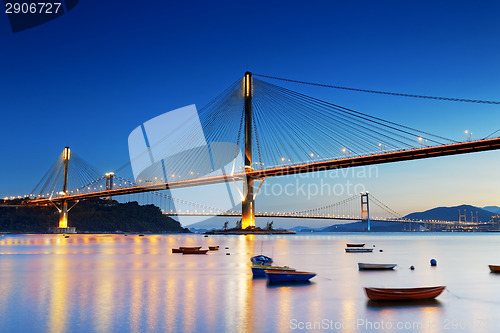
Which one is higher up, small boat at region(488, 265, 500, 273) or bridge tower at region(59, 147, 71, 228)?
bridge tower at region(59, 147, 71, 228)

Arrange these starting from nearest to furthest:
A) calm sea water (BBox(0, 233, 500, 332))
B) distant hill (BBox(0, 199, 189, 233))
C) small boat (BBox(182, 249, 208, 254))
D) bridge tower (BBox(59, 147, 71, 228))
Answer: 1. calm sea water (BBox(0, 233, 500, 332))
2. small boat (BBox(182, 249, 208, 254))
3. bridge tower (BBox(59, 147, 71, 228))
4. distant hill (BBox(0, 199, 189, 233))

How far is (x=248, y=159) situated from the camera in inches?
2766

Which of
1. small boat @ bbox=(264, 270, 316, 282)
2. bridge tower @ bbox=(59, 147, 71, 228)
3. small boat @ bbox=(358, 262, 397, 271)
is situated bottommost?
small boat @ bbox=(358, 262, 397, 271)

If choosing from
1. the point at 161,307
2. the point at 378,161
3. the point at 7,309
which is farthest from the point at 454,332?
the point at 378,161

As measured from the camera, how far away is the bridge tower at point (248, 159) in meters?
70.1

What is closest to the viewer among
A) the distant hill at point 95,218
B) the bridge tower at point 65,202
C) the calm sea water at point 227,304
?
the calm sea water at point 227,304

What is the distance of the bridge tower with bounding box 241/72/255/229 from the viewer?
2761 inches

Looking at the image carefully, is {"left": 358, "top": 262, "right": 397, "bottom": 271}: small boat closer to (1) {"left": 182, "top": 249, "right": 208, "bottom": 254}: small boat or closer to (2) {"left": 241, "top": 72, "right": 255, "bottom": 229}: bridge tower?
(1) {"left": 182, "top": 249, "right": 208, "bottom": 254}: small boat

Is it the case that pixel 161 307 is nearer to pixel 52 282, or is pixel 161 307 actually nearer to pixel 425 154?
pixel 52 282

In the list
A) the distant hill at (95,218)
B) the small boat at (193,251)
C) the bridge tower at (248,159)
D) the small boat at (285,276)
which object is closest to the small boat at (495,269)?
the small boat at (285,276)

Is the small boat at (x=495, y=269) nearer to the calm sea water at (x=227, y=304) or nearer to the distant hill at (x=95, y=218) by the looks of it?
the calm sea water at (x=227, y=304)

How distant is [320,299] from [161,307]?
5.79 metres

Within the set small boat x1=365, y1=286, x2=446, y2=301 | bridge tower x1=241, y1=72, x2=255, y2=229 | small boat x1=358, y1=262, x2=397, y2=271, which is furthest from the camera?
bridge tower x1=241, y1=72, x2=255, y2=229

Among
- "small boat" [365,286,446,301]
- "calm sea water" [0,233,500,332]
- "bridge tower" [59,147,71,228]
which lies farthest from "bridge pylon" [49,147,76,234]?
"small boat" [365,286,446,301]
